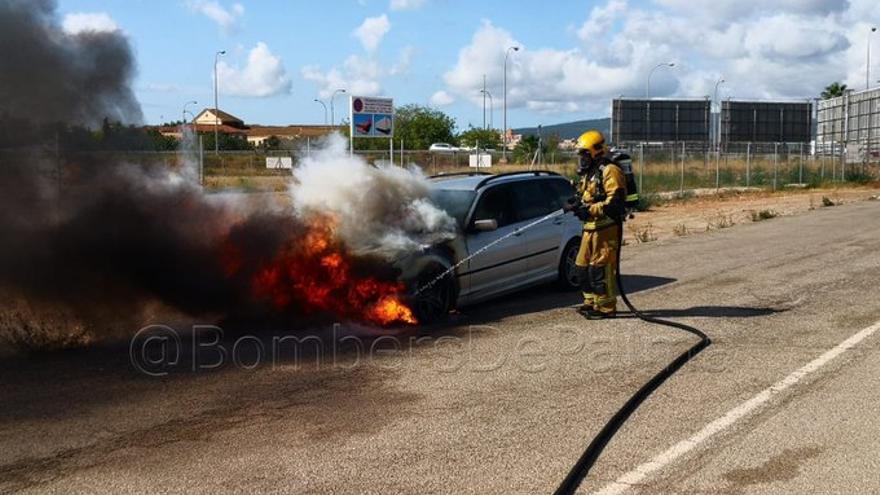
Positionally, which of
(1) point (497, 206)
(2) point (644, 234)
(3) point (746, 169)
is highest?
(3) point (746, 169)

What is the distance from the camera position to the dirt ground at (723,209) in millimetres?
20594

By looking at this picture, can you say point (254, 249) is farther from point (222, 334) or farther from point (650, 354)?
point (650, 354)

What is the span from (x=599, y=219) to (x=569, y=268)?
2.01m

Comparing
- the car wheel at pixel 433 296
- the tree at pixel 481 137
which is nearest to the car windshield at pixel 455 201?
the car wheel at pixel 433 296

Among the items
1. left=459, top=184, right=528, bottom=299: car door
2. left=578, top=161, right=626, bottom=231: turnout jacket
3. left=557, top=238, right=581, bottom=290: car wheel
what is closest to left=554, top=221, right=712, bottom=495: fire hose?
left=578, top=161, right=626, bottom=231: turnout jacket

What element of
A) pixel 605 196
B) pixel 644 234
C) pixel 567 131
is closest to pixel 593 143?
pixel 605 196

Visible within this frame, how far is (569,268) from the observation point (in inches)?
423

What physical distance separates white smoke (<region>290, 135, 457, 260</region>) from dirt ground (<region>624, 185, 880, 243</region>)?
9712 millimetres

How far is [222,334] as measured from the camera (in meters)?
8.22

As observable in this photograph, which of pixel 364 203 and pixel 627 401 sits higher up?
pixel 364 203

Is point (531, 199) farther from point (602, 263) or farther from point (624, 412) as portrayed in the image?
point (624, 412)

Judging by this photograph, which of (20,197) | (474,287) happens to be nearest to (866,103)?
(474,287)

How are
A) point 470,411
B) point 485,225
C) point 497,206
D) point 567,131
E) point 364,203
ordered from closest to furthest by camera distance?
1. point 470,411
2. point 364,203
3. point 485,225
4. point 497,206
5. point 567,131

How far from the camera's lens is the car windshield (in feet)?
30.2
